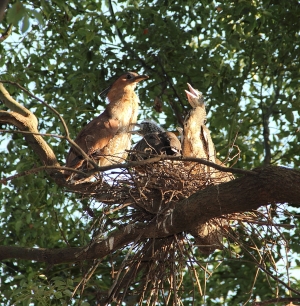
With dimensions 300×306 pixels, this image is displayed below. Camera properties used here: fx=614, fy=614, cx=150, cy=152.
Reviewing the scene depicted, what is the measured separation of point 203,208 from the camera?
13.2 ft

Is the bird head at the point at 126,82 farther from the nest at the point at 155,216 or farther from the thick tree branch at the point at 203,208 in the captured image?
the thick tree branch at the point at 203,208

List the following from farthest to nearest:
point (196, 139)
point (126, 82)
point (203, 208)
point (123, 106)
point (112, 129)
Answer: point (126, 82), point (123, 106), point (112, 129), point (196, 139), point (203, 208)

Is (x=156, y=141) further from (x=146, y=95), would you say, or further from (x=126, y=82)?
(x=146, y=95)

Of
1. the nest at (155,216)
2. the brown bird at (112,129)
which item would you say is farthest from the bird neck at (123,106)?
the nest at (155,216)

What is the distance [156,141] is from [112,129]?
0.58m

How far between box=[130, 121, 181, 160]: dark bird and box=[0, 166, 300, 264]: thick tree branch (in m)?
1.06

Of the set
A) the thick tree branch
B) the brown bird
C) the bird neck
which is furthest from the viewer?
the bird neck

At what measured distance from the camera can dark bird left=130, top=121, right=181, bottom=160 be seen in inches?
222

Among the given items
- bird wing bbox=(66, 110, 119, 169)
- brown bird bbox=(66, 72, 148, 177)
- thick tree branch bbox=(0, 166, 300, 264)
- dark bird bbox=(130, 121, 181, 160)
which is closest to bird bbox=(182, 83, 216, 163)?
dark bird bbox=(130, 121, 181, 160)

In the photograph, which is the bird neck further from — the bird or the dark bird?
the bird

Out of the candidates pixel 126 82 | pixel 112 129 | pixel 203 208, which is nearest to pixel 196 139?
pixel 112 129

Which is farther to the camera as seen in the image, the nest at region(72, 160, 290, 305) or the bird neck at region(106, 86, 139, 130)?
the bird neck at region(106, 86, 139, 130)

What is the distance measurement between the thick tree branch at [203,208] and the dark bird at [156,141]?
106cm

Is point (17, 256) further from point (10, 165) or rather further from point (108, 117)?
point (10, 165)
